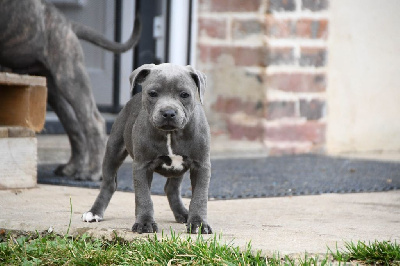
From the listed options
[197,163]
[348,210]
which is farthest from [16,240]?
[348,210]

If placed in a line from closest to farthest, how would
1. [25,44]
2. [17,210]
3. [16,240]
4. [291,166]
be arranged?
1. [16,240]
2. [17,210]
3. [25,44]
4. [291,166]

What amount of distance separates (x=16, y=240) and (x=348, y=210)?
6.09ft

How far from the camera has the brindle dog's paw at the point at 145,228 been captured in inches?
128

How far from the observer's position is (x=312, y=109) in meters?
7.07

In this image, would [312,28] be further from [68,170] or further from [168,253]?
[168,253]

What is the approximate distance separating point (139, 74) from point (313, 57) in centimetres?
386

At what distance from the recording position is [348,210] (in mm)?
4145

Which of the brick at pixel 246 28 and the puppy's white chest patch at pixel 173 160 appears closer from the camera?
the puppy's white chest patch at pixel 173 160

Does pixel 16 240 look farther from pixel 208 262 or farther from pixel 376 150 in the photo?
pixel 376 150

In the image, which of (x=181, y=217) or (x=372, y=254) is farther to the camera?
(x=181, y=217)

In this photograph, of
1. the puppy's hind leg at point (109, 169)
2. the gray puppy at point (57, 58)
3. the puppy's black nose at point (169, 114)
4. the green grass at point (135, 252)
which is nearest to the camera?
the green grass at point (135, 252)

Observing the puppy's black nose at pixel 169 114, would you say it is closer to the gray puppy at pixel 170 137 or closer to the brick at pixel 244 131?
the gray puppy at pixel 170 137

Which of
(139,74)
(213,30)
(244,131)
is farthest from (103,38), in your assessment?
(139,74)

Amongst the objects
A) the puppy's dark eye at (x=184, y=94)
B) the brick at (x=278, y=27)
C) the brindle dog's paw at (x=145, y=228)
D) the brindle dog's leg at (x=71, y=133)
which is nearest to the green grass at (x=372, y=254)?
the brindle dog's paw at (x=145, y=228)
